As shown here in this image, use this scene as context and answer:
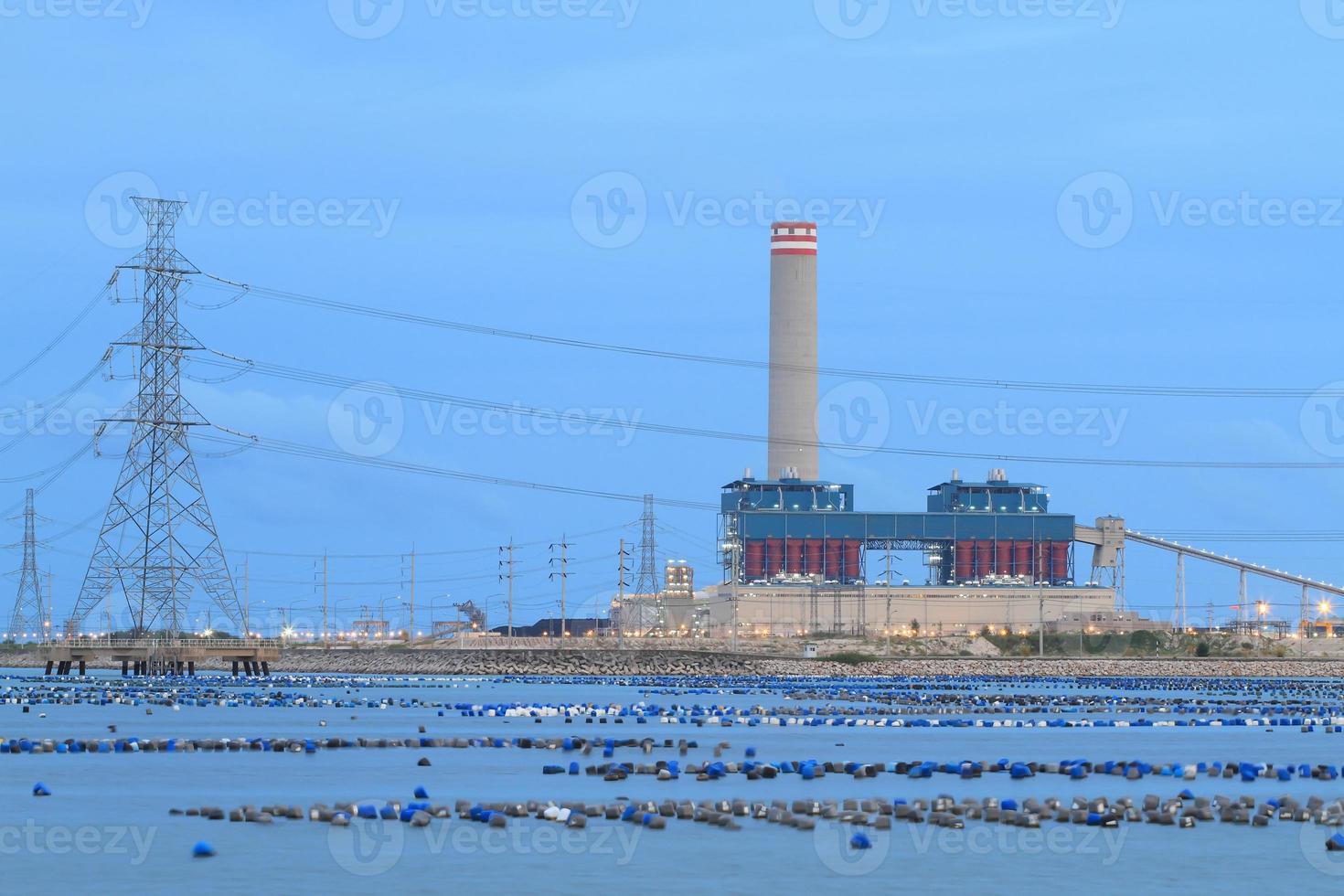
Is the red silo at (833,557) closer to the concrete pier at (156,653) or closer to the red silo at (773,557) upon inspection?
the red silo at (773,557)

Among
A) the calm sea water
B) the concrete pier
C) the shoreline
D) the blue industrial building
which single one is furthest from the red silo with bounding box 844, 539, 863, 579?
the calm sea water

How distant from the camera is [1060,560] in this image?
516 feet

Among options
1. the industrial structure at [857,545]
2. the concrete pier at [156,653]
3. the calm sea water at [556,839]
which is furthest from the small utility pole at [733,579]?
the calm sea water at [556,839]

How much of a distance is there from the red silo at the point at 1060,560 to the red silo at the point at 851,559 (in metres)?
16.3

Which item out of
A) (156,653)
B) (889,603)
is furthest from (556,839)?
(889,603)

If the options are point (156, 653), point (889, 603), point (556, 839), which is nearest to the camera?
point (556, 839)

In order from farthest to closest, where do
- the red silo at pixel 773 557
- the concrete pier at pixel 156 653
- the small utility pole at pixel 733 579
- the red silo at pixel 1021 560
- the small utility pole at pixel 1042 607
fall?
the red silo at pixel 1021 560
the red silo at pixel 773 557
the small utility pole at pixel 733 579
the small utility pole at pixel 1042 607
the concrete pier at pixel 156 653

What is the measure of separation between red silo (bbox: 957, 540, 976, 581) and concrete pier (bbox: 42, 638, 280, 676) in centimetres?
7398

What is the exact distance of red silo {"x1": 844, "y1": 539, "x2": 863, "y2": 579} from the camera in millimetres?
153875

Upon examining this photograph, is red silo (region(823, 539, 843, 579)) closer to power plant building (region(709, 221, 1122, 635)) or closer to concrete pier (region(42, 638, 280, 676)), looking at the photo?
power plant building (region(709, 221, 1122, 635))

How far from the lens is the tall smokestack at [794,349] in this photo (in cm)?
15500

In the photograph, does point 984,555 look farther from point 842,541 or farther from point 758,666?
point 758,666

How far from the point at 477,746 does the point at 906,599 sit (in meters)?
109

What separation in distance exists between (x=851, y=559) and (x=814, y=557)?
10.6ft
